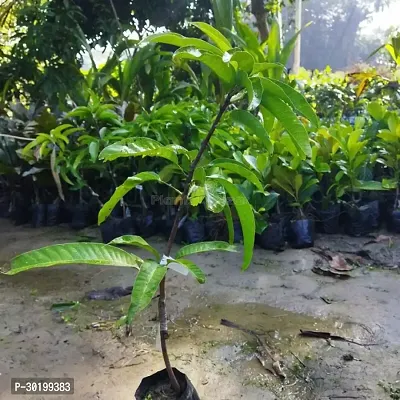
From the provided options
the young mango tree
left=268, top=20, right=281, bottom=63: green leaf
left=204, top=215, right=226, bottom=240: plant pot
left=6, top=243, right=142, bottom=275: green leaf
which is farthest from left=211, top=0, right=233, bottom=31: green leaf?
left=6, top=243, right=142, bottom=275: green leaf

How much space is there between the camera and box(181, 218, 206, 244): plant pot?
2.79 m

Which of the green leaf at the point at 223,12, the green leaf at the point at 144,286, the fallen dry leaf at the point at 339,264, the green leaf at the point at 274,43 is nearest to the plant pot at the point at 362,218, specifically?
the fallen dry leaf at the point at 339,264

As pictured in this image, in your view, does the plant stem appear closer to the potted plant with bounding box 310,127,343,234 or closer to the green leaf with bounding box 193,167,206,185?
the green leaf with bounding box 193,167,206,185

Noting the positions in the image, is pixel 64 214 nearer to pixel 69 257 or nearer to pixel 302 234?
pixel 302 234

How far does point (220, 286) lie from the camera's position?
86.7 inches

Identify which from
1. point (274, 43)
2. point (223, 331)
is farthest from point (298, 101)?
point (274, 43)

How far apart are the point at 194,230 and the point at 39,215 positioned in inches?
56.1

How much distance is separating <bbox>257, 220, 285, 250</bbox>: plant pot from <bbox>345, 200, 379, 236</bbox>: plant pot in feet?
1.74

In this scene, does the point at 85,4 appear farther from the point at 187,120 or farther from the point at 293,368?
the point at 293,368

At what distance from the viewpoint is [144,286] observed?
93cm

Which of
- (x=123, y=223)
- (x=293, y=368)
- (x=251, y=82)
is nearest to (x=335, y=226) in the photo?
(x=123, y=223)

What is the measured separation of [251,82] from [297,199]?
1845 millimetres

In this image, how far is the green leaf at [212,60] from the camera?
95 cm

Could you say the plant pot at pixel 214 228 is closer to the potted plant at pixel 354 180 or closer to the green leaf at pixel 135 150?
the potted plant at pixel 354 180
